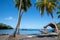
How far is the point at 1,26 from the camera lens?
19462cm

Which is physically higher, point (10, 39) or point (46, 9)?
point (46, 9)

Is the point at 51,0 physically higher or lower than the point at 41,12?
higher

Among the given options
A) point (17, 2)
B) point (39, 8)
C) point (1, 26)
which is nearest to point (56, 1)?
point (39, 8)

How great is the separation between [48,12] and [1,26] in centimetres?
15614

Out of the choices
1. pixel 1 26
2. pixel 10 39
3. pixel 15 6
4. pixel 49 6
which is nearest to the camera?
pixel 10 39

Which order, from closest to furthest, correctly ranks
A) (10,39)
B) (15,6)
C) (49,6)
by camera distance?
(10,39) → (49,6) → (15,6)

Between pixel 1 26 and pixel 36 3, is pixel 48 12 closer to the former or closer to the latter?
pixel 36 3

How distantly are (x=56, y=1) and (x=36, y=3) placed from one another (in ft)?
17.5

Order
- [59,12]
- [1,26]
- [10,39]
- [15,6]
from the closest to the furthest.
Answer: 1. [10,39]
2. [15,6]
3. [59,12]
4. [1,26]

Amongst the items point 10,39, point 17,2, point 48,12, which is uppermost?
point 17,2

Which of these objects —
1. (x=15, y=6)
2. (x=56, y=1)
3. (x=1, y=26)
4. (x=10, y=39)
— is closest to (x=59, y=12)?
(x=56, y=1)

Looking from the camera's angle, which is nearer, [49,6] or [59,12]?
[49,6]

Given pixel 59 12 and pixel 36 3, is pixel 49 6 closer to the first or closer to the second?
pixel 36 3

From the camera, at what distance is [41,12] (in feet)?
144
